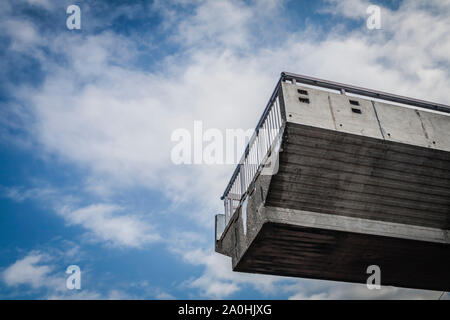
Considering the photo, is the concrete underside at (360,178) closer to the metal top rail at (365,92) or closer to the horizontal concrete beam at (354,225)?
the horizontal concrete beam at (354,225)

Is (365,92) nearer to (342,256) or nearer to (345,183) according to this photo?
(345,183)

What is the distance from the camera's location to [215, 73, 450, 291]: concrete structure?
9297 mm

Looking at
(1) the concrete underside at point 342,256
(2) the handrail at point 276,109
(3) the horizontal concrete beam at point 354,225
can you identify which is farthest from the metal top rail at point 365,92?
(1) the concrete underside at point 342,256

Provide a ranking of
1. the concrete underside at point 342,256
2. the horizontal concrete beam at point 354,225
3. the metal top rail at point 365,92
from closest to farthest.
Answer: the metal top rail at point 365,92
the horizontal concrete beam at point 354,225
the concrete underside at point 342,256

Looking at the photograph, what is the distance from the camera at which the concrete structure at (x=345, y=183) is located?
9.30 m

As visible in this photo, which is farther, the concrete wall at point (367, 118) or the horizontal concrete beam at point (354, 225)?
the horizontal concrete beam at point (354, 225)

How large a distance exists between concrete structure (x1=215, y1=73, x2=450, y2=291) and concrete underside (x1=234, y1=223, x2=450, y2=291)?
0.10 ft

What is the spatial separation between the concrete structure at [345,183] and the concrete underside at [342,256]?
0.03 m

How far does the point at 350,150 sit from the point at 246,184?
3752 millimetres

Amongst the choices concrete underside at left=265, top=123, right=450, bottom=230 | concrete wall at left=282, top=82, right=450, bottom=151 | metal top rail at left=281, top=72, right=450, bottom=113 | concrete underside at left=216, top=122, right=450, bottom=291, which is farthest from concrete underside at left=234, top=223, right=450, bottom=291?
metal top rail at left=281, top=72, right=450, bottom=113

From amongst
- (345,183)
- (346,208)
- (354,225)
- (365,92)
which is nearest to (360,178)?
(345,183)

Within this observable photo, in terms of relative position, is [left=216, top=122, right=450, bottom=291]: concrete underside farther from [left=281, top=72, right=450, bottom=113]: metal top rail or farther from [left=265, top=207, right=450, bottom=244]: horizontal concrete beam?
[left=281, top=72, right=450, bottom=113]: metal top rail

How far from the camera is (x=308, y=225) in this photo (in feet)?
33.4

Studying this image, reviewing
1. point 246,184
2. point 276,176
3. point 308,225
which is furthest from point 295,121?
point 246,184
